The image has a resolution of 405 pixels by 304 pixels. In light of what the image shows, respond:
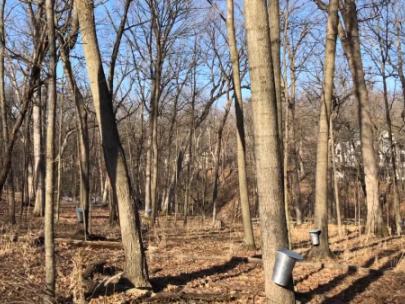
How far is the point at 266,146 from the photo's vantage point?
14.7 feet

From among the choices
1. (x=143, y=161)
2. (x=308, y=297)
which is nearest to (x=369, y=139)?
(x=308, y=297)

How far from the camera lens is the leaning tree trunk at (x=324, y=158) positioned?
343 inches

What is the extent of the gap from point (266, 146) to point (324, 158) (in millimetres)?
4657

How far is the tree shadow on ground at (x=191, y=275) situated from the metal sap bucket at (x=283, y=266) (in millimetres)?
2387

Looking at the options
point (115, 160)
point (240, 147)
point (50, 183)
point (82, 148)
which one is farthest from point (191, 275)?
point (82, 148)

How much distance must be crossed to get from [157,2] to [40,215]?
29.7 feet

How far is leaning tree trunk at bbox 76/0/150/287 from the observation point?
246 inches

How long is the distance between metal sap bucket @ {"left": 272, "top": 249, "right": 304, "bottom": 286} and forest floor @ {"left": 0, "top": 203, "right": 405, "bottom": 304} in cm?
172

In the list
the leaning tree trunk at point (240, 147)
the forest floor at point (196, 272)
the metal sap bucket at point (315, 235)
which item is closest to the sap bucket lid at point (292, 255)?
the forest floor at point (196, 272)

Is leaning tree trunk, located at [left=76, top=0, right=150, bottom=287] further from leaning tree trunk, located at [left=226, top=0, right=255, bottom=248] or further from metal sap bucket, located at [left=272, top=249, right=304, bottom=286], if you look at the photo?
leaning tree trunk, located at [left=226, top=0, right=255, bottom=248]

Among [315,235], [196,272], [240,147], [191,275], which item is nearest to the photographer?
[191,275]

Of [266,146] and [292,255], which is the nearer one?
[292,255]

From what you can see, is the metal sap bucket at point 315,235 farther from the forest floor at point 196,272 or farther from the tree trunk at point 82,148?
the tree trunk at point 82,148

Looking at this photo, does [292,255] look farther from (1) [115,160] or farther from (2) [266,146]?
(1) [115,160]
